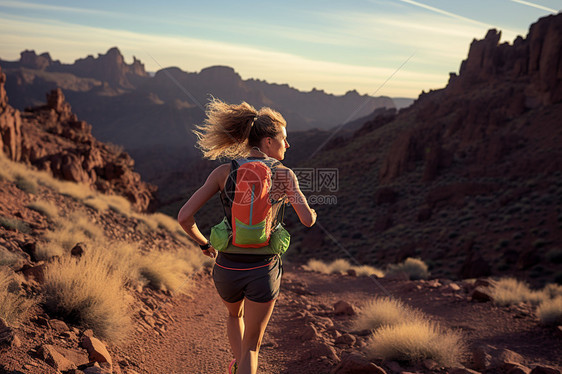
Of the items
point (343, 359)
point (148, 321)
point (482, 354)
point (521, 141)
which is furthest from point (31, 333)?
point (521, 141)

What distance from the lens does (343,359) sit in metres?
4.05

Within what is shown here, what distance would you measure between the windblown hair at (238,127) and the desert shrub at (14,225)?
5.02 metres

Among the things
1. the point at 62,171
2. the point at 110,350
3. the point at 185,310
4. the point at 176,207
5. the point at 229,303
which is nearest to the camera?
the point at 229,303

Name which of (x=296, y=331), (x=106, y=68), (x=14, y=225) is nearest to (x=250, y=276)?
(x=296, y=331)

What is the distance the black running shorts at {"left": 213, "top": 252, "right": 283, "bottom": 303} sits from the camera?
249cm

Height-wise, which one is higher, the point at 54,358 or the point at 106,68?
the point at 106,68

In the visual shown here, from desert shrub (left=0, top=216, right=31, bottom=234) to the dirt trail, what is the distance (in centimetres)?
273

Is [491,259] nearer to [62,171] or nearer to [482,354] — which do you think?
[482,354]

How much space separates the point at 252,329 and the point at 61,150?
23903 mm

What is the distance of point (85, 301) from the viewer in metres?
4.13

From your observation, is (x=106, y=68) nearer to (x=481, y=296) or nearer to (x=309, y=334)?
(x=481, y=296)

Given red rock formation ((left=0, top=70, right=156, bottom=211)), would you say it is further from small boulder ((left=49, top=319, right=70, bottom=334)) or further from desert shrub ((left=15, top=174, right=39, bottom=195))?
small boulder ((left=49, top=319, right=70, bottom=334))

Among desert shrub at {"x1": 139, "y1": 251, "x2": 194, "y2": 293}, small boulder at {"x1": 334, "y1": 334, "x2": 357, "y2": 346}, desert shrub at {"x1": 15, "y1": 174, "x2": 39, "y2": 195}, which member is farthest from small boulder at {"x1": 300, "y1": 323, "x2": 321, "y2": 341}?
desert shrub at {"x1": 15, "y1": 174, "x2": 39, "y2": 195}

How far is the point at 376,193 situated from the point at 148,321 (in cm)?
3027
